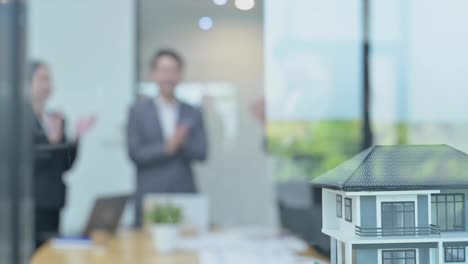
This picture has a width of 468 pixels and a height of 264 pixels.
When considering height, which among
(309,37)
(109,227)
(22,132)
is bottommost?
(109,227)

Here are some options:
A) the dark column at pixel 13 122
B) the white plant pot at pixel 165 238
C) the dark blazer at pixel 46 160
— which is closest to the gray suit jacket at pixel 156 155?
the white plant pot at pixel 165 238

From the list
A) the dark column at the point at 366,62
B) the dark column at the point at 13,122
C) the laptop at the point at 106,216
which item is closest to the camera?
the dark column at the point at 13,122

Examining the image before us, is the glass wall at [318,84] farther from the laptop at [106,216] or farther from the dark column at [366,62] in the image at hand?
the laptop at [106,216]

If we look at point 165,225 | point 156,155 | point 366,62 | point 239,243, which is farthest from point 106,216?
point 366,62

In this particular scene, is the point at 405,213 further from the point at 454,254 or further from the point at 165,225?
the point at 165,225

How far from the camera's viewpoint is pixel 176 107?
3.88 meters

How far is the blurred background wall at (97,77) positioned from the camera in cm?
452

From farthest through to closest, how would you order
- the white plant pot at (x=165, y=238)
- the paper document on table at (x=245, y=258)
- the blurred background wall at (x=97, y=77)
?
the blurred background wall at (x=97, y=77)
the white plant pot at (x=165, y=238)
the paper document on table at (x=245, y=258)

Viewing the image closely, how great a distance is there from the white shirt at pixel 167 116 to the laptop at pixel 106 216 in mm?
511

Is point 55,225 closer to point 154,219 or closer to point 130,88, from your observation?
point 154,219

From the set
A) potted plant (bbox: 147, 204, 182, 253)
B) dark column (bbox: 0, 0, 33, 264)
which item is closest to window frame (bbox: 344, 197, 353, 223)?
dark column (bbox: 0, 0, 33, 264)

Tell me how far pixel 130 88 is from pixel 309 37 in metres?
1.30

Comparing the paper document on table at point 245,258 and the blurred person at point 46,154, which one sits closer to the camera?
the blurred person at point 46,154

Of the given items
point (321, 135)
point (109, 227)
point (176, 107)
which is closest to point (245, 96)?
point (321, 135)
